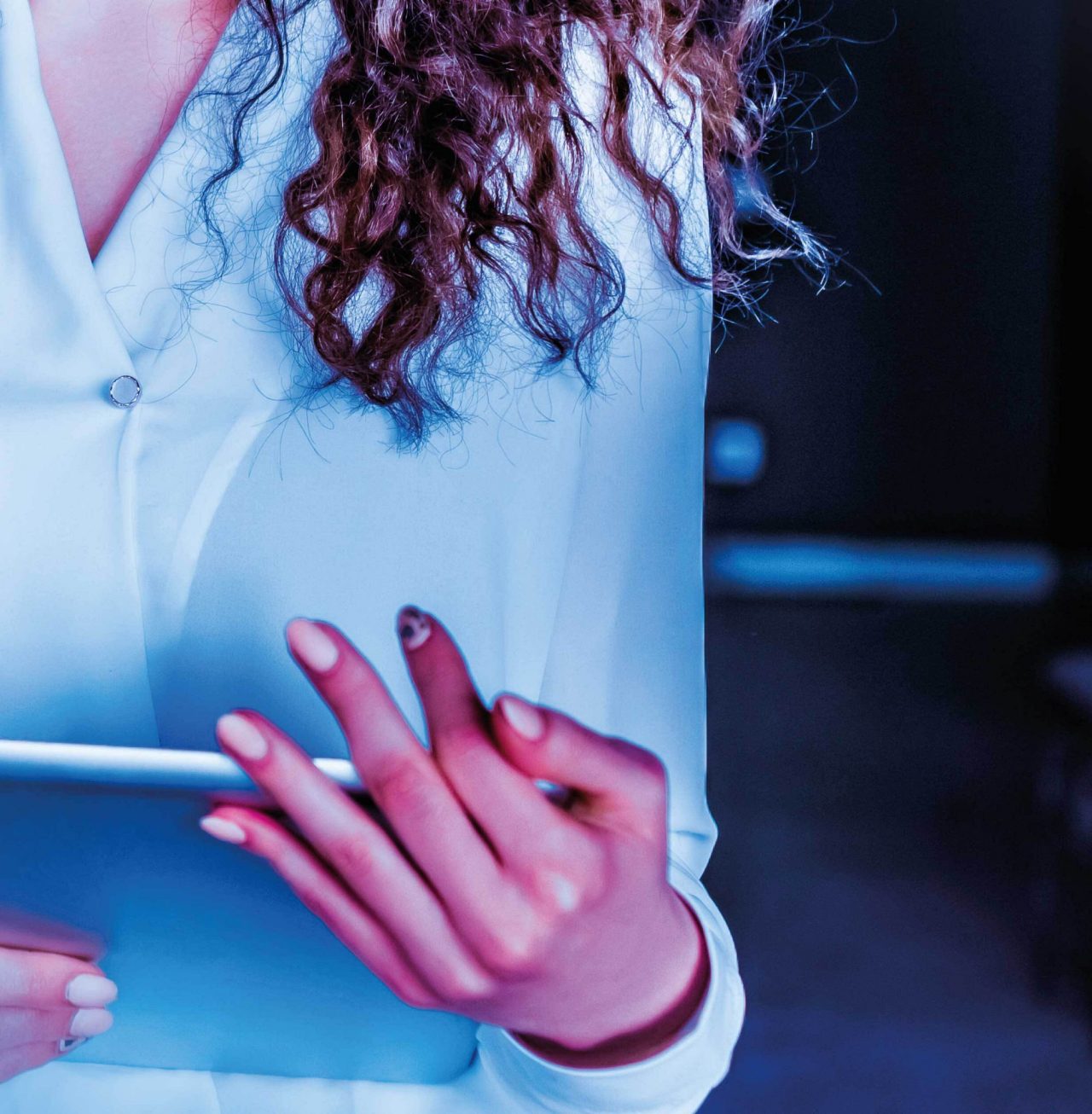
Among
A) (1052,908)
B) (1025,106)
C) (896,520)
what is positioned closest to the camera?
(1025,106)

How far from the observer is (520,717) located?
323mm

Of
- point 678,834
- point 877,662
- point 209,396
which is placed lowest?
point 877,662

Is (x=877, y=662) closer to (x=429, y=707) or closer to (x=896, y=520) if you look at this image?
(x=896, y=520)

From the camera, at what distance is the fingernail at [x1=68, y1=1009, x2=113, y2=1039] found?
0.42 metres

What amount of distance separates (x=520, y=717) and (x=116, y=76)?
1.51 feet

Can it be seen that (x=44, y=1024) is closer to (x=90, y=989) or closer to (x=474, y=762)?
(x=90, y=989)

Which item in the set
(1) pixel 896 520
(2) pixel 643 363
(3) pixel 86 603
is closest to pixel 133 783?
(3) pixel 86 603

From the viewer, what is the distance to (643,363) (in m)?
0.62

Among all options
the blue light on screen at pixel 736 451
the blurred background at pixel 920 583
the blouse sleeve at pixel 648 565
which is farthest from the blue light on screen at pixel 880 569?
the blouse sleeve at pixel 648 565

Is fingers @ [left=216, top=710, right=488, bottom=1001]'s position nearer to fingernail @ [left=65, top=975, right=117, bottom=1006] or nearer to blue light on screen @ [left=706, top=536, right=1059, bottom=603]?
fingernail @ [left=65, top=975, right=117, bottom=1006]

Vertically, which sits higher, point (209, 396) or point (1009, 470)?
point (209, 396)

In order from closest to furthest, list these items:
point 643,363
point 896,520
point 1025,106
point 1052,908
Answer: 1. point 643,363
2. point 1025,106
3. point 1052,908
4. point 896,520

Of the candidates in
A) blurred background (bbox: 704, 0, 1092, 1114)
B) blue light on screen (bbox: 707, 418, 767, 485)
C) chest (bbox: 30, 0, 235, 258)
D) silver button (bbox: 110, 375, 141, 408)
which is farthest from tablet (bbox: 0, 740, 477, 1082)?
blue light on screen (bbox: 707, 418, 767, 485)

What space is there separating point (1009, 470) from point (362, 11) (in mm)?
1843
